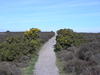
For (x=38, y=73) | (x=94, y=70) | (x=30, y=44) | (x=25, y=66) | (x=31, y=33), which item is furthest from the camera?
(x=31, y=33)

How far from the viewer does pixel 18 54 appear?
23672 millimetres

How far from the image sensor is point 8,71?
14766 millimetres

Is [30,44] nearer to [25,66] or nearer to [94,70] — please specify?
[25,66]

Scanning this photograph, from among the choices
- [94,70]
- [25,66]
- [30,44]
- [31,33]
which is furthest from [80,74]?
[31,33]

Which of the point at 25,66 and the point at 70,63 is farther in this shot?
the point at 25,66

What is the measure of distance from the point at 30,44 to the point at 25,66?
10777mm

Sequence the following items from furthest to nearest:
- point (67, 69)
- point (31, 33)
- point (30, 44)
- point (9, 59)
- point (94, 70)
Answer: point (31, 33), point (30, 44), point (9, 59), point (67, 69), point (94, 70)

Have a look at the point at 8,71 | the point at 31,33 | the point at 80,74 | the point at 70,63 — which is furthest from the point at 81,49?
the point at 31,33

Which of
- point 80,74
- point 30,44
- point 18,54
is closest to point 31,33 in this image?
point 30,44

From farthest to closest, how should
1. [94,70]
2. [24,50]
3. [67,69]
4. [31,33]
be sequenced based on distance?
[31,33] < [24,50] < [67,69] < [94,70]

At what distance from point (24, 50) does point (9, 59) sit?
14.3 feet

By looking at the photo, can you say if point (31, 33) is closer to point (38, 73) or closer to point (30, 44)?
point (30, 44)

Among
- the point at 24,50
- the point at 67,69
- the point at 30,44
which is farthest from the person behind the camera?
the point at 30,44

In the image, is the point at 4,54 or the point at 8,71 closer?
the point at 8,71
